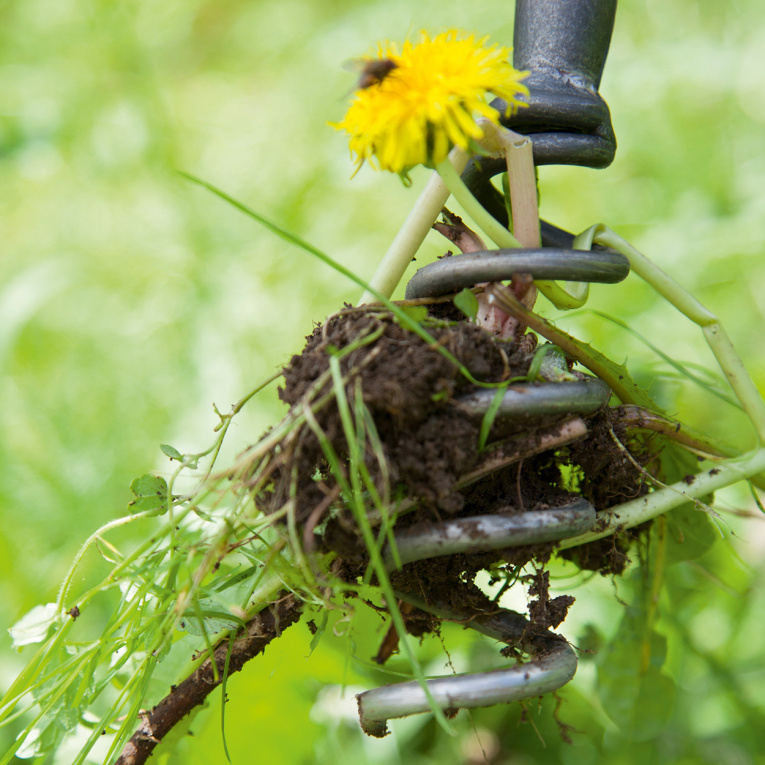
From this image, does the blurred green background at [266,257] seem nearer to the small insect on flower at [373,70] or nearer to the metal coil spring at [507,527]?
the metal coil spring at [507,527]

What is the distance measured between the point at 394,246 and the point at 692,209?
913 millimetres

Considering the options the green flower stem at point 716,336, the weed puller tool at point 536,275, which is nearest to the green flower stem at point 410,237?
the weed puller tool at point 536,275

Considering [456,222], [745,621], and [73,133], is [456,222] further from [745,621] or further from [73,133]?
[73,133]

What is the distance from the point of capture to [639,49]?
1.23m

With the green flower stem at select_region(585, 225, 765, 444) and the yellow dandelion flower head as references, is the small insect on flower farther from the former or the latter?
the green flower stem at select_region(585, 225, 765, 444)

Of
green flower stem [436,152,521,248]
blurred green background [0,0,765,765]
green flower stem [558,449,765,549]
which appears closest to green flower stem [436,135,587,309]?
green flower stem [436,152,521,248]

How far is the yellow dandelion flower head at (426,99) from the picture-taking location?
0.27 metres

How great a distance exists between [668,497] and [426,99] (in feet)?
0.93

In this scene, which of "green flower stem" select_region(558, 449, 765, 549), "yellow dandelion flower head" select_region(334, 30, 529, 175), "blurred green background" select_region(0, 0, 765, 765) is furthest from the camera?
"blurred green background" select_region(0, 0, 765, 765)

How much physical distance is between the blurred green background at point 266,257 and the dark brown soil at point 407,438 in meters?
0.34

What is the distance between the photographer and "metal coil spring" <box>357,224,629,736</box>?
288mm

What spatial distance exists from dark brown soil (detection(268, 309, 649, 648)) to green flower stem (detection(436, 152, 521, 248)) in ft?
0.20

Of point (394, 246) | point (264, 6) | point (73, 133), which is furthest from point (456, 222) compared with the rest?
point (264, 6)

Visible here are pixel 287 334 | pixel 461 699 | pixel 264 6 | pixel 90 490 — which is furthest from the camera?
pixel 264 6
